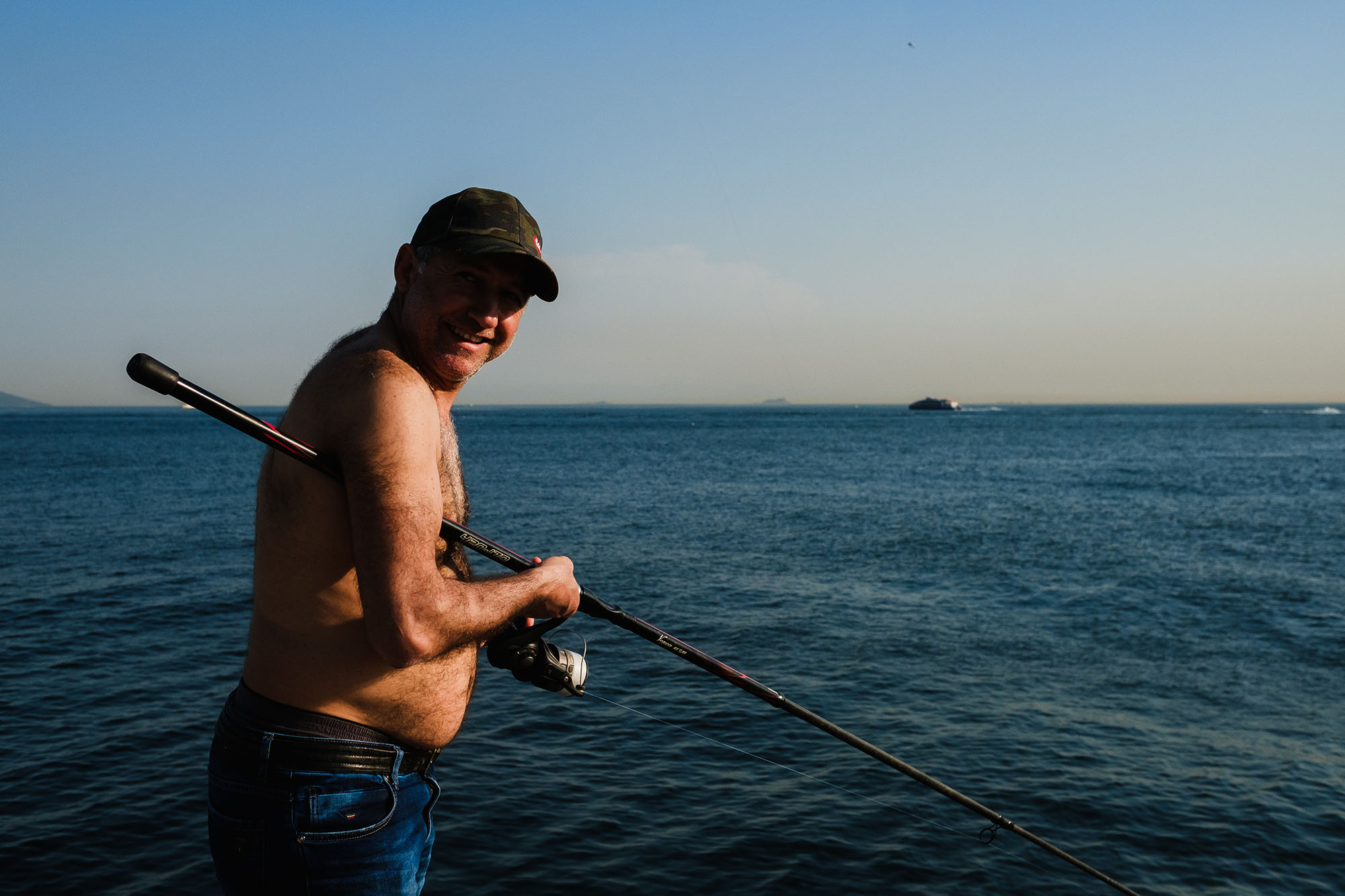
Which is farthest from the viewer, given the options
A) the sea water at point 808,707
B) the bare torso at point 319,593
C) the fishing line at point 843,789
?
the fishing line at point 843,789

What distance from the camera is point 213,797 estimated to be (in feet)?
8.50

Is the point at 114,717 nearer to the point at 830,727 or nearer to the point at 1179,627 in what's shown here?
the point at 830,727

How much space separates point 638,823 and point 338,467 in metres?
8.85

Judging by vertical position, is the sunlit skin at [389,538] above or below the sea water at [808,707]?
above

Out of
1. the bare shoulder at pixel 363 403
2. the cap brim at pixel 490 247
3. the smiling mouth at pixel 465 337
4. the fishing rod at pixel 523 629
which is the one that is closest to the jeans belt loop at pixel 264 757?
the fishing rod at pixel 523 629

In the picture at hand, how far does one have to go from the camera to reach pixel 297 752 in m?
2.49

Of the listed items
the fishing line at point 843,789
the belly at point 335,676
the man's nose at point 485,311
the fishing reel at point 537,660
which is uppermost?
the man's nose at point 485,311

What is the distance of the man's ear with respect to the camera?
9.00 ft

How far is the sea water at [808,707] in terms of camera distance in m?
9.62

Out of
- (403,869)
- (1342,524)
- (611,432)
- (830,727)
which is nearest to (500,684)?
(830,727)

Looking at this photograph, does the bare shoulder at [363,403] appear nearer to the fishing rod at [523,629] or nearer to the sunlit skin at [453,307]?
the fishing rod at [523,629]

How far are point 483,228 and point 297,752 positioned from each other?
1.46m

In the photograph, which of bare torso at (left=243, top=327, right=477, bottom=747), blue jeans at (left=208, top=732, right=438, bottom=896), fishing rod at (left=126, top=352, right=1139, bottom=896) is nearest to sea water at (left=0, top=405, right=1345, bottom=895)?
fishing rod at (left=126, top=352, right=1139, bottom=896)

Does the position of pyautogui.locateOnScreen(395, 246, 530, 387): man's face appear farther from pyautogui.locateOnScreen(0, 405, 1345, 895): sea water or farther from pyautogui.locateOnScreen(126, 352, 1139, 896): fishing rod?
pyautogui.locateOnScreen(0, 405, 1345, 895): sea water
